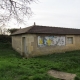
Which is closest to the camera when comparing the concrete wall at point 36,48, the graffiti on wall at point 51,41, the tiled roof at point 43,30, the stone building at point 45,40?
the concrete wall at point 36,48

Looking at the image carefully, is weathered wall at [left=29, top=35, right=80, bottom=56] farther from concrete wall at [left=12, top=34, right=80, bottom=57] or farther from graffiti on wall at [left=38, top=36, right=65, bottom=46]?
graffiti on wall at [left=38, top=36, right=65, bottom=46]

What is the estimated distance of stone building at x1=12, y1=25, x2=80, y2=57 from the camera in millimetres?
20719

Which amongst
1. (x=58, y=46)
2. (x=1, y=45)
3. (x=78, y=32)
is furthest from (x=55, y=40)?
(x=1, y=45)

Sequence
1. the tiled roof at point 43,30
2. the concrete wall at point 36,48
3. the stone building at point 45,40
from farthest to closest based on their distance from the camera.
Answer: the tiled roof at point 43,30
the stone building at point 45,40
the concrete wall at point 36,48

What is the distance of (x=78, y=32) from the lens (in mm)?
25016

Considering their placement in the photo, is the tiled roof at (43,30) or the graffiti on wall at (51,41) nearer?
the tiled roof at (43,30)

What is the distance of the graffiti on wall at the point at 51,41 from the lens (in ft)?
69.8

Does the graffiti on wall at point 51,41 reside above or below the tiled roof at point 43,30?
below

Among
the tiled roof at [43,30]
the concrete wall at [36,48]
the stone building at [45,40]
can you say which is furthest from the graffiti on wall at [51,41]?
the tiled roof at [43,30]

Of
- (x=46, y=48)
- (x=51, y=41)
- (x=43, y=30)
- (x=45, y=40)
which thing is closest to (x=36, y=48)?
(x=46, y=48)

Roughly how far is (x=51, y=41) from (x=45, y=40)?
86cm

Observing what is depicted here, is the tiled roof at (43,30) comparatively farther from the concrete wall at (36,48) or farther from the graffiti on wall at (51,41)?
the graffiti on wall at (51,41)

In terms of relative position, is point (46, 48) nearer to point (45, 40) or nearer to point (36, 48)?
point (45, 40)

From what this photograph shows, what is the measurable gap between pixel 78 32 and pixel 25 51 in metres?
7.63
